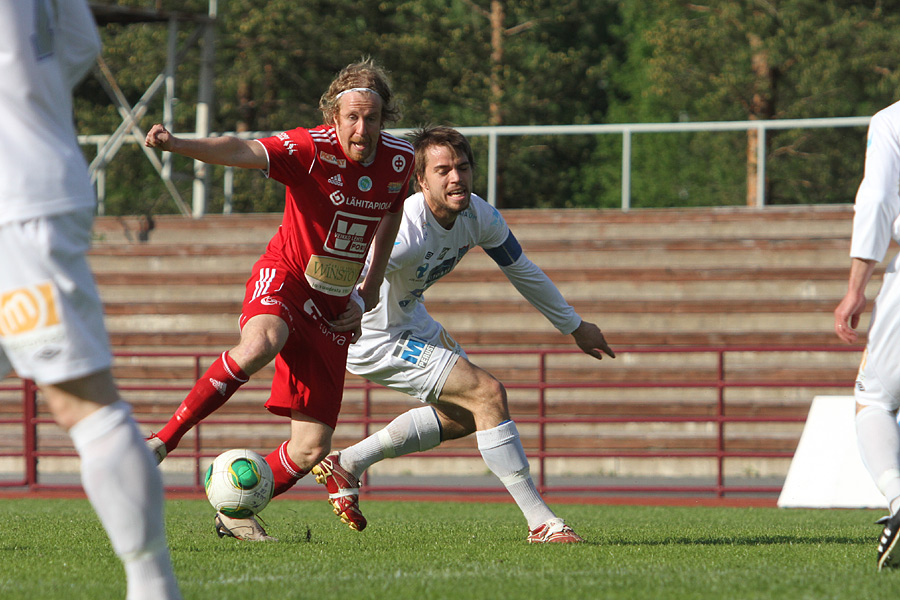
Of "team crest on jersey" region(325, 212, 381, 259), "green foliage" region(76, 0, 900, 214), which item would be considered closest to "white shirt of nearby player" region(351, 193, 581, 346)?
"team crest on jersey" region(325, 212, 381, 259)

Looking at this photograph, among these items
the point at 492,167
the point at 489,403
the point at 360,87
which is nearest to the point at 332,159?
the point at 360,87

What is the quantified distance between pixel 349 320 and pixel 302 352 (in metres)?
0.28

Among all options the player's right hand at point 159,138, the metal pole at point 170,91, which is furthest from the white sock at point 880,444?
the metal pole at point 170,91

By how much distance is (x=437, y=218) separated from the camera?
20.1 feet

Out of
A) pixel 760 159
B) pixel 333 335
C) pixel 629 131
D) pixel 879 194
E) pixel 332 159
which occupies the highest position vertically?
pixel 629 131

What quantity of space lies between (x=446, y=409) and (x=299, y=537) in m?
1.05

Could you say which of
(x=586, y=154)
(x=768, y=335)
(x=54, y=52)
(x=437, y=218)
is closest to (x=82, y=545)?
(x=437, y=218)

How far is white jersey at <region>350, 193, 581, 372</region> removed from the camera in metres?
6.09

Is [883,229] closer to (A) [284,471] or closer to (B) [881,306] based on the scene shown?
(B) [881,306]

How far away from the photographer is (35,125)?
292 cm

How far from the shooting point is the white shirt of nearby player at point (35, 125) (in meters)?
2.86

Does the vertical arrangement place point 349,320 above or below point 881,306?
below

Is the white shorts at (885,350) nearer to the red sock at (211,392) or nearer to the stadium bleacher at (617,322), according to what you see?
the red sock at (211,392)

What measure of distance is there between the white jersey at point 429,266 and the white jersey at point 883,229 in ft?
6.49
